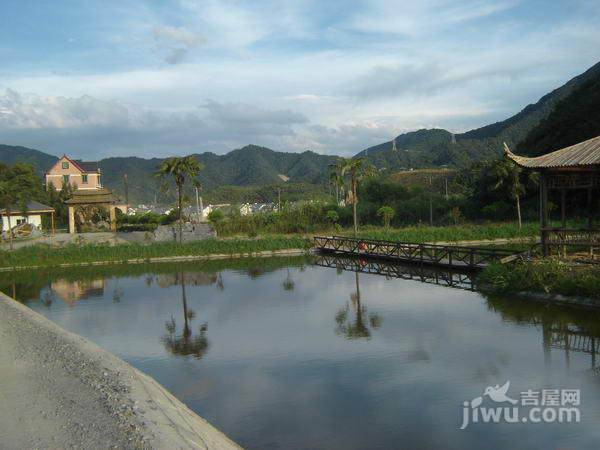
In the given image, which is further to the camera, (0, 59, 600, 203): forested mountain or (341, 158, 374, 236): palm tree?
(0, 59, 600, 203): forested mountain

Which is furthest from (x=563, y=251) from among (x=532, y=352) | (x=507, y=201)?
(x=507, y=201)

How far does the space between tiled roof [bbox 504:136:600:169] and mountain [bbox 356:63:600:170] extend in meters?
26.8

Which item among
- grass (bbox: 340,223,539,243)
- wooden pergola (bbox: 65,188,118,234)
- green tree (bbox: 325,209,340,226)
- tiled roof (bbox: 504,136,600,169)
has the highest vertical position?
tiled roof (bbox: 504,136,600,169)

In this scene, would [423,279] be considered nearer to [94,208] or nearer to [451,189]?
[94,208]

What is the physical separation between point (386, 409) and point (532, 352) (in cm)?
362

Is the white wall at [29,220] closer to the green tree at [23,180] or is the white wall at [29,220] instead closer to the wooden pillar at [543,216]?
the green tree at [23,180]

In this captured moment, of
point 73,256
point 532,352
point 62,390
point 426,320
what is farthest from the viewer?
point 73,256

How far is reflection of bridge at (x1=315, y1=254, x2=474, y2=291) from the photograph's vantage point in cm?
1888

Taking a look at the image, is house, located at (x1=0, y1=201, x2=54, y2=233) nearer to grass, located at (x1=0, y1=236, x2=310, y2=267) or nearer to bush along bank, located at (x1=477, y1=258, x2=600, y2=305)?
grass, located at (x1=0, y1=236, x2=310, y2=267)

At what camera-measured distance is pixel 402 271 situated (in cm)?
2222

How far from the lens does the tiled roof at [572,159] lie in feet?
49.2

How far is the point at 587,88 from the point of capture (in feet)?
161

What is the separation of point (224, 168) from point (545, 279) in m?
112

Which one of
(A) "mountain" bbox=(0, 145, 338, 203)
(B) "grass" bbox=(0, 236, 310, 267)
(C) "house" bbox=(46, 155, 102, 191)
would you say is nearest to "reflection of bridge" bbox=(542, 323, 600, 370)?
(B) "grass" bbox=(0, 236, 310, 267)
